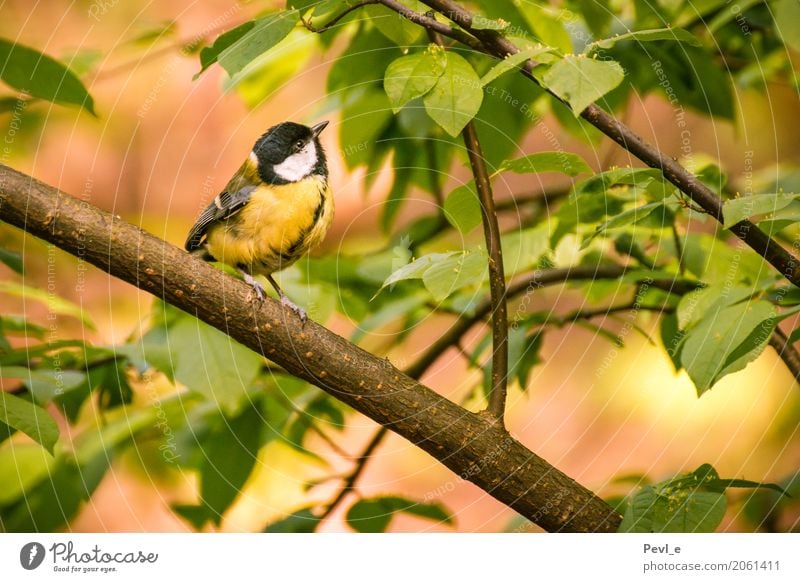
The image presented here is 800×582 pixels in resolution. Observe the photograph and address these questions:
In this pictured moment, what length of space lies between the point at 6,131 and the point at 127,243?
0.90ft

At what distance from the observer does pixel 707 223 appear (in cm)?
83

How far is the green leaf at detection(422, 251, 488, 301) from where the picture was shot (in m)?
0.50

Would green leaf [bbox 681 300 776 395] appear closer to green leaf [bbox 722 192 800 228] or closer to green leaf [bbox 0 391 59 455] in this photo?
green leaf [bbox 722 192 800 228]

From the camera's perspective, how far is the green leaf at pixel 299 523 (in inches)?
26.4

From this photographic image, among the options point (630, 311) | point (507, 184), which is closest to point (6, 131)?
point (507, 184)

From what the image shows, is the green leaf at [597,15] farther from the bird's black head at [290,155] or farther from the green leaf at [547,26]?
the bird's black head at [290,155]

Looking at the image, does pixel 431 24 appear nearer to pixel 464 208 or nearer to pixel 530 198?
pixel 464 208

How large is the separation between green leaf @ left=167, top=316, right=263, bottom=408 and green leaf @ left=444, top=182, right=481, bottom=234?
19 centimetres

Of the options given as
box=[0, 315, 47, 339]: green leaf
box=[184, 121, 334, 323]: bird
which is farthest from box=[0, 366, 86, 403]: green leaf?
box=[184, 121, 334, 323]: bird

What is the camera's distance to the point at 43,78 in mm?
591

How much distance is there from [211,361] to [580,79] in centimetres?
33
